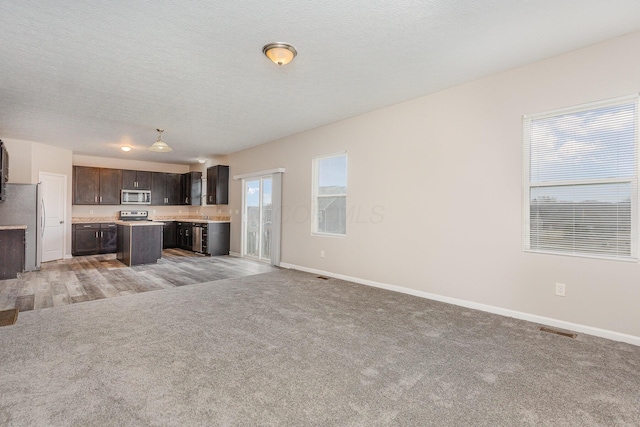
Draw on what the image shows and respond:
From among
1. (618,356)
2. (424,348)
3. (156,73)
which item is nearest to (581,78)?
(618,356)

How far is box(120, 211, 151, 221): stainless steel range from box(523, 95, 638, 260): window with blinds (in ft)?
30.9

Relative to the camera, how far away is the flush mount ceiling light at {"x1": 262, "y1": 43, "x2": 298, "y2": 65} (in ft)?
9.50

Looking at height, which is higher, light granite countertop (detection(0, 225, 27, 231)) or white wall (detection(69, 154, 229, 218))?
white wall (detection(69, 154, 229, 218))

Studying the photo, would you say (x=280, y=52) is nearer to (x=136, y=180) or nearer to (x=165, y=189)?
(x=136, y=180)

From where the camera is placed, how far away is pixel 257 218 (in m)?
7.39

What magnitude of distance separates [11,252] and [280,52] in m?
5.71

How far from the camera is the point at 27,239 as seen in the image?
5.74 m

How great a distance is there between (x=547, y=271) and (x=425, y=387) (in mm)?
2083

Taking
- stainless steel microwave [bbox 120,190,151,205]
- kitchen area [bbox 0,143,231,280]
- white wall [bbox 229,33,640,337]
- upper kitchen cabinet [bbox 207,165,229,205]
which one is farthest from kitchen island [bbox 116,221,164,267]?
white wall [bbox 229,33,640,337]

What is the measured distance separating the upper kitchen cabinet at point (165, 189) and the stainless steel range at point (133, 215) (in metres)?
0.42

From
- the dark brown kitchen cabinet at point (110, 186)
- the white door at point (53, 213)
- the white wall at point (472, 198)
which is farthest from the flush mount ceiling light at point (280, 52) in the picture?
the dark brown kitchen cabinet at point (110, 186)

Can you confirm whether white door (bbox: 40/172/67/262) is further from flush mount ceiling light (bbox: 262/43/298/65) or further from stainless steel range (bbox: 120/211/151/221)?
flush mount ceiling light (bbox: 262/43/298/65)

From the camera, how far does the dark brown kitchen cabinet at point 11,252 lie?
5.12 m

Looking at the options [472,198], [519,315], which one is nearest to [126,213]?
[472,198]
